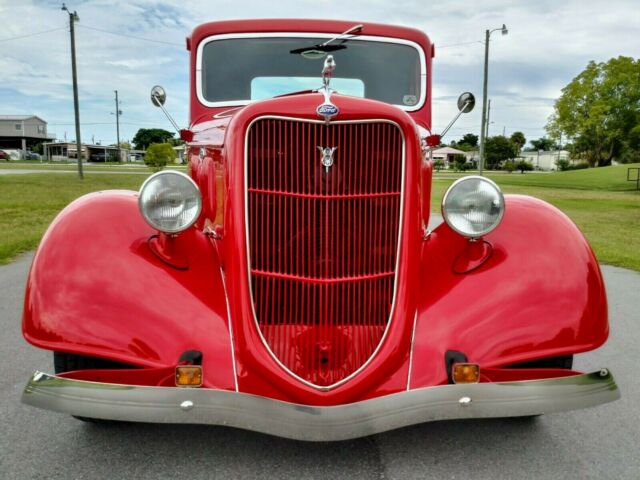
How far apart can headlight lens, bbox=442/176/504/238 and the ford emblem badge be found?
0.70 metres

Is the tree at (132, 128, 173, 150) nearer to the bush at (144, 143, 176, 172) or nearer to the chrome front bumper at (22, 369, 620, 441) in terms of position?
the bush at (144, 143, 176, 172)

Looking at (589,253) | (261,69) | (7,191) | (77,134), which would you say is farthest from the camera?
(77,134)

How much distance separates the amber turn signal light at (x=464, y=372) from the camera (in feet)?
7.54

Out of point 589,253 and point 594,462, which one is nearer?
point 594,462

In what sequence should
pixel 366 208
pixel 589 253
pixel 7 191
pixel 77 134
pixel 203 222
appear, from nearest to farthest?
pixel 366 208, pixel 589 253, pixel 203 222, pixel 7 191, pixel 77 134

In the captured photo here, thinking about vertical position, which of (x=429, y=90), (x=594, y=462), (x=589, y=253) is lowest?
(x=594, y=462)

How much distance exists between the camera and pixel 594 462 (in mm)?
2512

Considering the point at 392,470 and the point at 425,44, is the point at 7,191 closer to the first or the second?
the point at 425,44

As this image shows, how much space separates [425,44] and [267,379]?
9.70 feet

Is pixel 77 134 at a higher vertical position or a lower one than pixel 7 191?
higher

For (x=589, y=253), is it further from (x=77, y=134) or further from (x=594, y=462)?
(x=77, y=134)

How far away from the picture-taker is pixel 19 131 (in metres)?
82.9

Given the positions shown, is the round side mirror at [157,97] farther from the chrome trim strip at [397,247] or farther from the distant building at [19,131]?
the distant building at [19,131]

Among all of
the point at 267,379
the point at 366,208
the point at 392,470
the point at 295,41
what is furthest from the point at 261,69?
the point at 392,470
